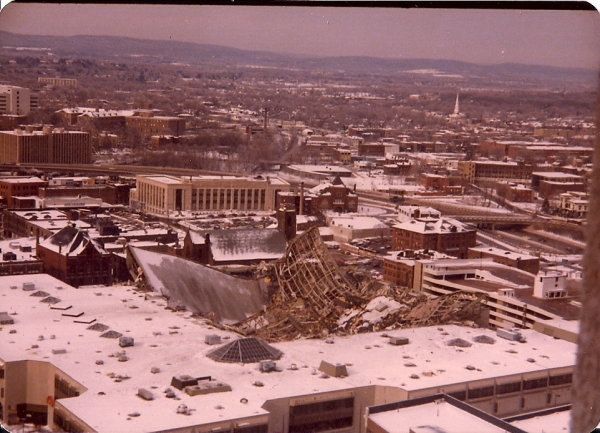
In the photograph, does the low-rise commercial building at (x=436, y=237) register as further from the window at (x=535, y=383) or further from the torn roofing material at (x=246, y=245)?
the window at (x=535, y=383)

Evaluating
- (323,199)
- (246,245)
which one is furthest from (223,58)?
(246,245)

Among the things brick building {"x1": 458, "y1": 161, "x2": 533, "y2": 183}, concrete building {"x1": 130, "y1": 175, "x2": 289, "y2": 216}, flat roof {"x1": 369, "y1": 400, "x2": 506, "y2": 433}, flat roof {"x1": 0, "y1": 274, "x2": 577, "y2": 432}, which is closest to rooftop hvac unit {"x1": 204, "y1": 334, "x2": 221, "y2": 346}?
flat roof {"x1": 0, "y1": 274, "x2": 577, "y2": 432}

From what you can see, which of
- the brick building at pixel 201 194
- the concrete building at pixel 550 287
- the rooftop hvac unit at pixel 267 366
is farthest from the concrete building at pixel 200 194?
the rooftop hvac unit at pixel 267 366

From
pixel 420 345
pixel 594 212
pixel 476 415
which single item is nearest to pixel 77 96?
pixel 420 345

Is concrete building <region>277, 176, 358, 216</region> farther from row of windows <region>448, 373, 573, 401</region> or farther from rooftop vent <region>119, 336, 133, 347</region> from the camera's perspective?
row of windows <region>448, 373, 573, 401</region>

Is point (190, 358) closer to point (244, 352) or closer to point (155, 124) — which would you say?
point (244, 352)
